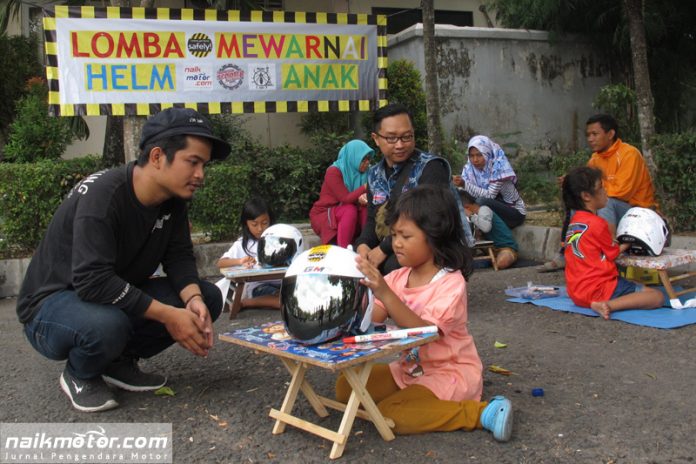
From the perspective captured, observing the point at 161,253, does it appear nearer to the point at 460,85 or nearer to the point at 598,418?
the point at 598,418

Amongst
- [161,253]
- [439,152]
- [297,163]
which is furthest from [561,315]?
[297,163]

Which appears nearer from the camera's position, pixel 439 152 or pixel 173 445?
pixel 173 445

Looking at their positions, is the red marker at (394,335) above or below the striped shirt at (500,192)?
below

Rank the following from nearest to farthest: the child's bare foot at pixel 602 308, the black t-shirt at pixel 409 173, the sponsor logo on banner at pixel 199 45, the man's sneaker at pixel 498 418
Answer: the man's sneaker at pixel 498 418 → the black t-shirt at pixel 409 173 → the child's bare foot at pixel 602 308 → the sponsor logo on banner at pixel 199 45

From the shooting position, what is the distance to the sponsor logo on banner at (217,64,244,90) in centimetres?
874

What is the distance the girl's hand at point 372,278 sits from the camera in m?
3.16

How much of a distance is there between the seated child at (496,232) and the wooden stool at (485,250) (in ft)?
0.19

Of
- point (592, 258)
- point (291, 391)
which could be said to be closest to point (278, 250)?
point (592, 258)

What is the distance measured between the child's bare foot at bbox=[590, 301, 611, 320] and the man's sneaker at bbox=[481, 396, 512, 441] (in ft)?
8.46

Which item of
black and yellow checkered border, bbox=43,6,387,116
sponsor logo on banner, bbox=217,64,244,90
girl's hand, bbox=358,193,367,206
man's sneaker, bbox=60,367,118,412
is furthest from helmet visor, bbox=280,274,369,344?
sponsor logo on banner, bbox=217,64,244,90

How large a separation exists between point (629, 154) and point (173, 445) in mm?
5451

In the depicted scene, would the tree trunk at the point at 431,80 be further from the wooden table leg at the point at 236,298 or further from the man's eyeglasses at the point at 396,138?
the man's eyeglasses at the point at 396,138

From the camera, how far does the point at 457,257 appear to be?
136 inches

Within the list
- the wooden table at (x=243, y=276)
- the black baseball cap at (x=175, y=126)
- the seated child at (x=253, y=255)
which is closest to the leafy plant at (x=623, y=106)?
the seated child at (x=253, y=255)
